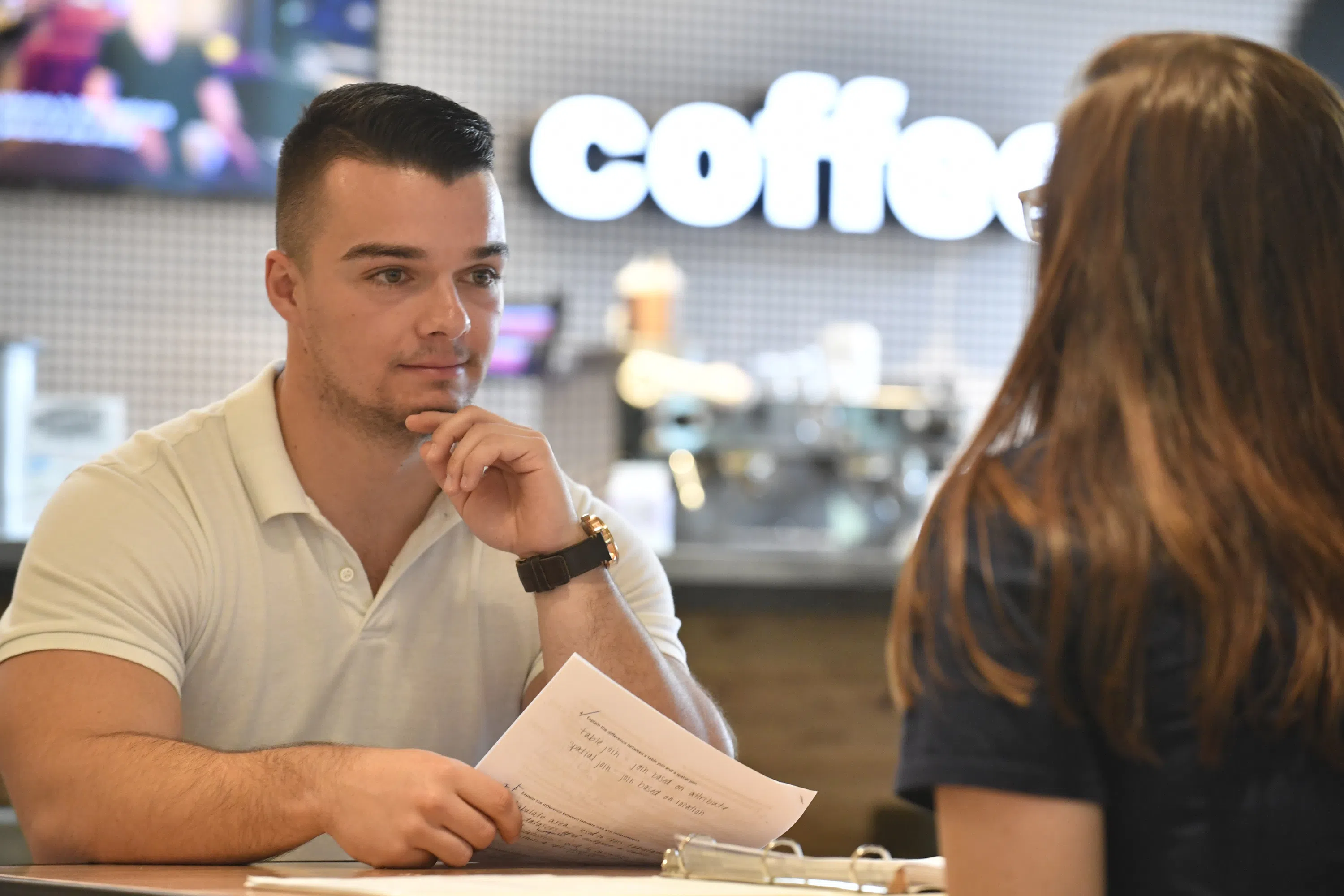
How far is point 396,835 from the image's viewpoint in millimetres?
1118

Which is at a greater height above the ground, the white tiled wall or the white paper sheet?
the white tiled wall

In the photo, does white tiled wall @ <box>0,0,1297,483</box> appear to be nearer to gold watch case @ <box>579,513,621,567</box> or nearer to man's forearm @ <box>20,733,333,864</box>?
gold watch case @ <box>579,513,621,567</box>

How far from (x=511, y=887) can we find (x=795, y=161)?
507 cm

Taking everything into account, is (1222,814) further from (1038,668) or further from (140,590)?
(140,590)

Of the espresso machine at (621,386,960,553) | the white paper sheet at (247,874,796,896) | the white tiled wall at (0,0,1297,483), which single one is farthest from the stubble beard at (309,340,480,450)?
the white tiled wall at (0,0,1297,483)

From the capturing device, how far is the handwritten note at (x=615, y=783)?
3.55 ft

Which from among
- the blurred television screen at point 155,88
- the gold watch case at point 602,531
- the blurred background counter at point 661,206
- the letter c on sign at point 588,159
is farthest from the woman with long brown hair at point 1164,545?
the letter c on sign at point 588,159

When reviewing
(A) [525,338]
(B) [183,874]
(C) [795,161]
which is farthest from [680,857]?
(C) [795,161]

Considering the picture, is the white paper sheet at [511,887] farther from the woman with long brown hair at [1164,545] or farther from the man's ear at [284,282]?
the man's ear at [284,282]

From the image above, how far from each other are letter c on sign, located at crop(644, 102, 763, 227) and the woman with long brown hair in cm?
491

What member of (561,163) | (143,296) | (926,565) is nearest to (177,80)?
(143,296)

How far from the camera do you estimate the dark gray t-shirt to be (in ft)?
2.50

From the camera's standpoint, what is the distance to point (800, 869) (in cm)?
105

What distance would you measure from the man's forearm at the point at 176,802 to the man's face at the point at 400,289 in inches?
18.1
